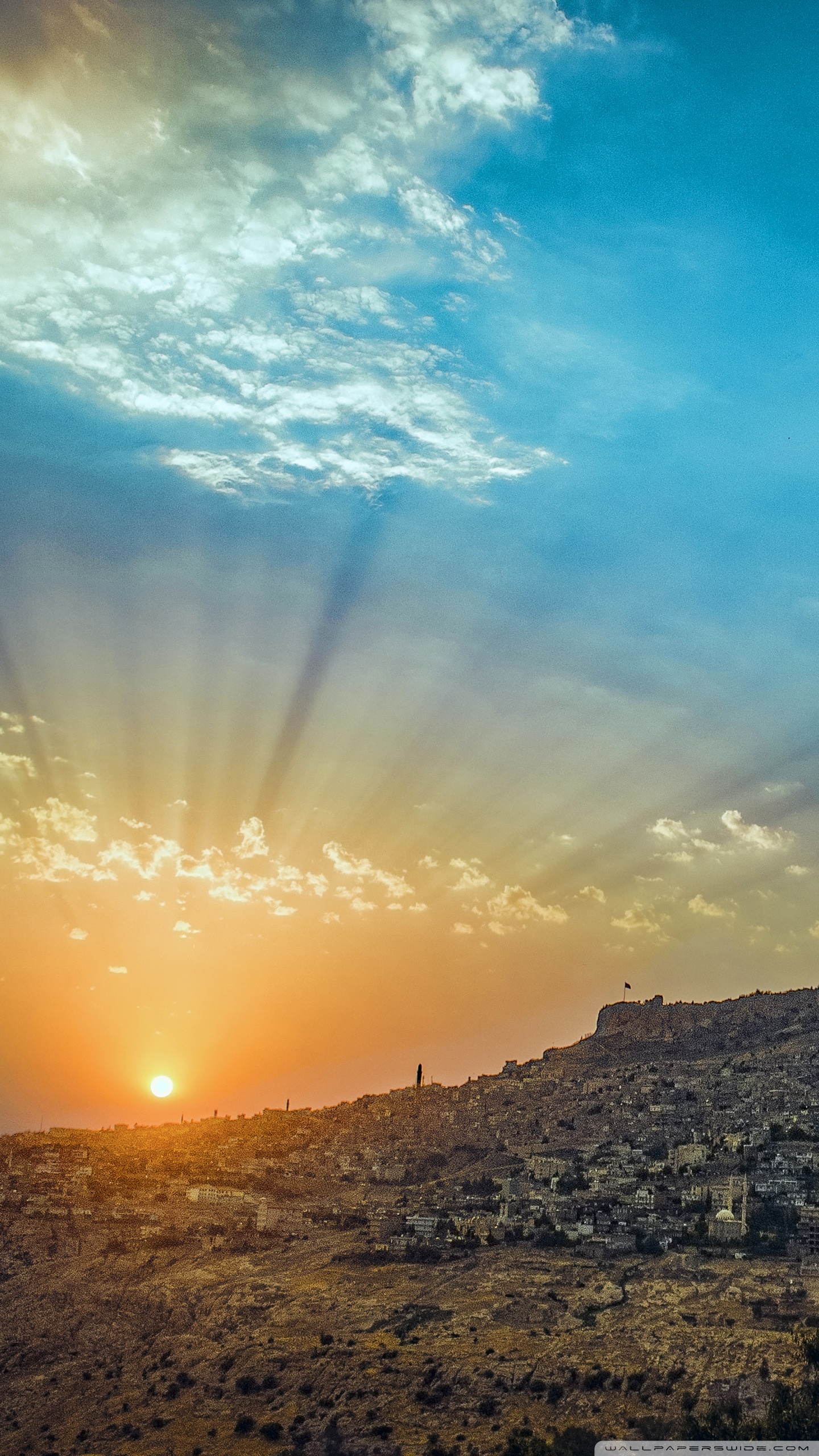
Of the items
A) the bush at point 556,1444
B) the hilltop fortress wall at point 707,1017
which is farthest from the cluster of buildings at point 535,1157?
the bush at point 556,1444

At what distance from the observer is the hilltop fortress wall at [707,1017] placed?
94.8 meters

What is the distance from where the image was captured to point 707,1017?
324ft

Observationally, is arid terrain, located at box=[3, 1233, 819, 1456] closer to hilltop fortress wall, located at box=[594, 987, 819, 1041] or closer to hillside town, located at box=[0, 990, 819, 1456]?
hillside town, located at box=[0, 990, 819, 1456]

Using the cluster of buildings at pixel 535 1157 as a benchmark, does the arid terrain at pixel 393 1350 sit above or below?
below

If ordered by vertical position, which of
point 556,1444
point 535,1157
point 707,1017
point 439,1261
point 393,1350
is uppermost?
point 707,1017

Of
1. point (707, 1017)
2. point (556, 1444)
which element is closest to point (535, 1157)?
point (707, 1017)

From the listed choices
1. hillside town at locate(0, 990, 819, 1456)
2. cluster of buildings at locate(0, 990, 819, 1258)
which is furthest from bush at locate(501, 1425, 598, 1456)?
cluster of buildings at locate(0, 990, 819, 1258)

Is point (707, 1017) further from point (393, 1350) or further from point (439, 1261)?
point (393, 1350)

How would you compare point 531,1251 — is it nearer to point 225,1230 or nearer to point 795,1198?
point 795,1198

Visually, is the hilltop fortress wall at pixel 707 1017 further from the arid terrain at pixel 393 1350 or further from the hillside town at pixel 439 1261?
the arid terrain at pixel 393 1350

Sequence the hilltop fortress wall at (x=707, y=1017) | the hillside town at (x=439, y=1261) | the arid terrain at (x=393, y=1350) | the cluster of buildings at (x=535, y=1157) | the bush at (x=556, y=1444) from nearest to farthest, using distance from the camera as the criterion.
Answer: the bush at (x=556, y=1444) → the arid terrain at (x=393, y=1350) → the hillside town at (x=439, y=1261) → the cluster of buildings at (x=535, y=1157) → the hilltop fortress wall at (x=707, y=1017)

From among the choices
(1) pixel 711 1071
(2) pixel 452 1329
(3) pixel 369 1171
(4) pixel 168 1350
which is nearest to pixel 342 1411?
(2) pixel 452 1329

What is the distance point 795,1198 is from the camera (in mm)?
61438

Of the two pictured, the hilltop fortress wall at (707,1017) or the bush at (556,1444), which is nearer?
the bush at (556,1444)
